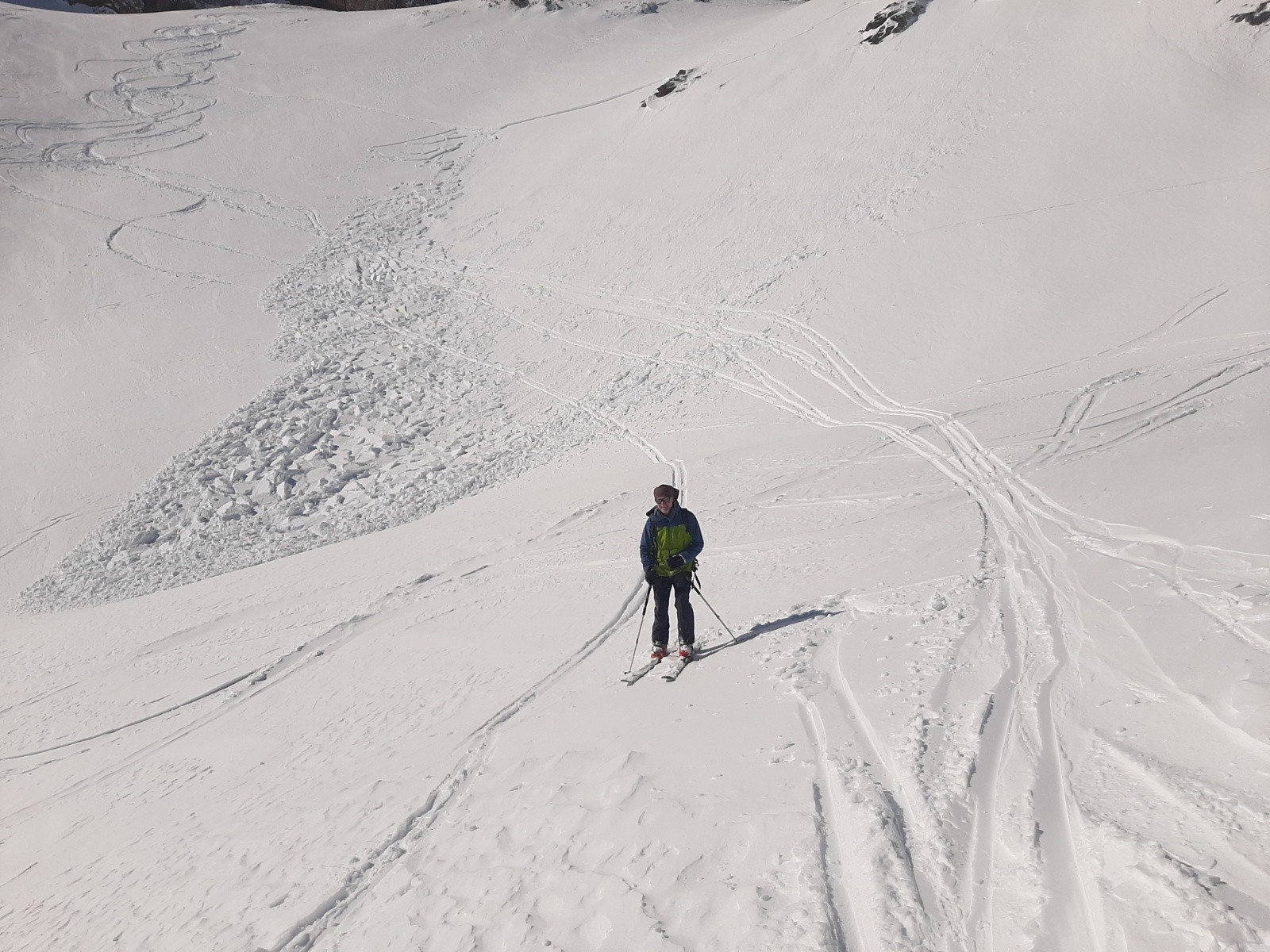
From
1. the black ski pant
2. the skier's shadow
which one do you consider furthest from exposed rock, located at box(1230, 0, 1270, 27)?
the black ski pant

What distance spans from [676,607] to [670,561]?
402 mm

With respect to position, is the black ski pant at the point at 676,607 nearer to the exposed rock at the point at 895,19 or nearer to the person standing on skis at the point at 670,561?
the person standing on skis at the point at 670,561

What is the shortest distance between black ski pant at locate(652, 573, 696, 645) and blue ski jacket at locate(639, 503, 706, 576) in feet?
0.25

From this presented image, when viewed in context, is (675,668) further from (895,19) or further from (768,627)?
(895,19)

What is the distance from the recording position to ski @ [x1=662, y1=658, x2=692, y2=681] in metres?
6.82

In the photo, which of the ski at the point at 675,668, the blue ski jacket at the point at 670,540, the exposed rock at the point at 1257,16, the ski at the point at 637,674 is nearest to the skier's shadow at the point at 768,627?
the ski at the point at 675,668

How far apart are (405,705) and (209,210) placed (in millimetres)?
25905

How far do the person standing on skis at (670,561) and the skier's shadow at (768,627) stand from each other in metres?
0.20

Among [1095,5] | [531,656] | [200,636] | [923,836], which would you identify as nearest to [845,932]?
[923,836]

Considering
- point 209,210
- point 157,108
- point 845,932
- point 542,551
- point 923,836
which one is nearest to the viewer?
point 845,932

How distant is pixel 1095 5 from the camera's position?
22547 mm

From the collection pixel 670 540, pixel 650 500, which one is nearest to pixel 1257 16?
pixel 650 500

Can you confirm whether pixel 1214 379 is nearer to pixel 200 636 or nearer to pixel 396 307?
pixel 200 636

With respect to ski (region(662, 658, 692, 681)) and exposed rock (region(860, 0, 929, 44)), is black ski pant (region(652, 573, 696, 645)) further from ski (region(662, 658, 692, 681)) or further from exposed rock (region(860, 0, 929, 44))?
exposed rock (region(860, 0, 929, 44))
